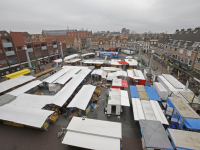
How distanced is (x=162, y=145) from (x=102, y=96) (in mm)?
10706

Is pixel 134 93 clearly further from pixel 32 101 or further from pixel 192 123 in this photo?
pixel 32 101

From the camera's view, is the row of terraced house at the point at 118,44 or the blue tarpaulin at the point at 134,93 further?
the row of terraced house at the point at 118,44

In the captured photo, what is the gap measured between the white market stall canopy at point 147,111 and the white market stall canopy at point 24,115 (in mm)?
9810

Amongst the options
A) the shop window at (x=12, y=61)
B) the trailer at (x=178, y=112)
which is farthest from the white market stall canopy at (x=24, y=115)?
the shop window at (x=12, y=61)

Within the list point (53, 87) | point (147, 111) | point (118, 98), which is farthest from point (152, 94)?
point (53, 87)

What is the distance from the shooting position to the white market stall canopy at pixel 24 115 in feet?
34.0

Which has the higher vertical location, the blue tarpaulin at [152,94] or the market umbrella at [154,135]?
the blue tarpaulin at [152,94]

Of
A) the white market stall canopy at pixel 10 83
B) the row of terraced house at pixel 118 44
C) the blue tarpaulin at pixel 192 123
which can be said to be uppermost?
the row of terraced house at pixel 118 44

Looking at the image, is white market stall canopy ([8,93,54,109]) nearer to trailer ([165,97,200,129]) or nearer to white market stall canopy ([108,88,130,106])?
white market stall canopy ([108,88,130,106])

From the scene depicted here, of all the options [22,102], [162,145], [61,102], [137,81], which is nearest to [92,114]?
[61,102]

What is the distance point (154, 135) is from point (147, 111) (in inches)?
129

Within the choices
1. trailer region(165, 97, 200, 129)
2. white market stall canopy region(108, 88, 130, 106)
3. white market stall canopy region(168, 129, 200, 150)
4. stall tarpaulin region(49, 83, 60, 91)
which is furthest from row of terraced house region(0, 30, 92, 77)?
trailer region(165, 97, 200, 129)

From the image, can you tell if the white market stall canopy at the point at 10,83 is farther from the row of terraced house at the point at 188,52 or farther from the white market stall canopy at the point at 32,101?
the row of terraced house at the point at 188,52

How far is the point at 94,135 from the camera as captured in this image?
890cm
